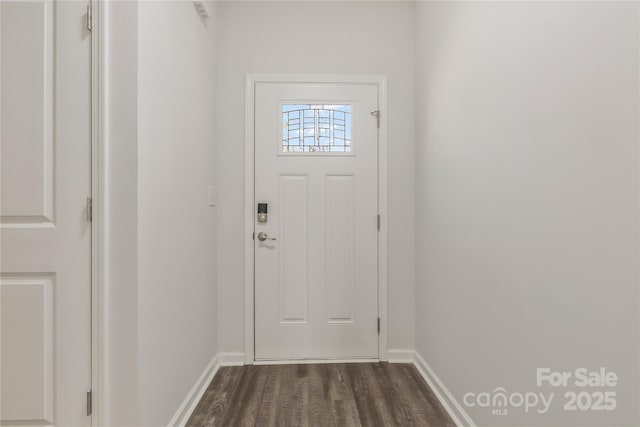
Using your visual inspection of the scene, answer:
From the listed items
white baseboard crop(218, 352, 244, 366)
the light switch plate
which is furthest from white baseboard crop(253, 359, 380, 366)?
the light switch plate

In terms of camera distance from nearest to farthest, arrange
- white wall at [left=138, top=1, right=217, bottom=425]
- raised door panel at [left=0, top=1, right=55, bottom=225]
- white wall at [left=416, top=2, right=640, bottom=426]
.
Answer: white wall at [left=416, top=2, right=640, bottom=426], raised door panel at [left=0, top=1, right=55, bottom=225], white wall at [left=138, top=1, right=217, bottom=425]

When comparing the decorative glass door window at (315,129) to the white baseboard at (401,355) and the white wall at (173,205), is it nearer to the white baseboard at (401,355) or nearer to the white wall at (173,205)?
the white wall at (173,205)

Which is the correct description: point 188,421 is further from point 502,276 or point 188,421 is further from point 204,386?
point 502,276

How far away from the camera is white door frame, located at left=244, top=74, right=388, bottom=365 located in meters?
2.51

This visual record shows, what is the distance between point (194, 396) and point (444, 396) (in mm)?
1426

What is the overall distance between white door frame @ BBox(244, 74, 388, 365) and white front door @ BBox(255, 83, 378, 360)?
3 cm

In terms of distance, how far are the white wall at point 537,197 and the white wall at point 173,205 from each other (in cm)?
146

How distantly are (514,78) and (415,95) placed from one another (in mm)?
1309

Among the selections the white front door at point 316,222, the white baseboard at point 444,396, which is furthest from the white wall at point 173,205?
the white baseboard at point 444,396

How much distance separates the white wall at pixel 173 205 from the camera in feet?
4.65

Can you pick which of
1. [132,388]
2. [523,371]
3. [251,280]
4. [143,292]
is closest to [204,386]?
[251,280]

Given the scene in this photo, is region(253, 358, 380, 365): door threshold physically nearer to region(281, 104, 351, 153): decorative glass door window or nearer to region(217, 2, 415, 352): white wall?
region(217, 2, 415, 352): white wall

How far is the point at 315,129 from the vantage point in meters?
2.57

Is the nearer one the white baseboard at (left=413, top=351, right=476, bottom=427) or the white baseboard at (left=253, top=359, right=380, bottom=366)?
the white baseboard at (left=413, top=351, right=476, bottom=427)
